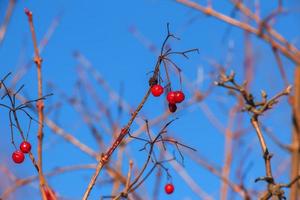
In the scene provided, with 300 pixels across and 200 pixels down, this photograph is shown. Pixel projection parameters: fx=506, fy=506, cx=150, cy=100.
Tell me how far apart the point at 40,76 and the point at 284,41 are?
50.7 inches

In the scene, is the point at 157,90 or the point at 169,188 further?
the point at 169,188

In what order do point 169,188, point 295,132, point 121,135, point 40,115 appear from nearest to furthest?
point 121,135 < point 40,115 < point 169,188 < point 295,132

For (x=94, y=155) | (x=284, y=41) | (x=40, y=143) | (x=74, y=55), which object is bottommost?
(x=40, y=143)

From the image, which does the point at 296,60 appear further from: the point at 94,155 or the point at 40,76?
the point at 40,76

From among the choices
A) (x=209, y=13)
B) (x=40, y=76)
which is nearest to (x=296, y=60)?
(x=209, y=13)

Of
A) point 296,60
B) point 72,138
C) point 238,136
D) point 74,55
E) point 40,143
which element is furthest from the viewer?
point 74,55

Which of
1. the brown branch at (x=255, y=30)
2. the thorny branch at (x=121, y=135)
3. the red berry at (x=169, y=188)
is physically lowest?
the thorny branch at (x=121, y=135)

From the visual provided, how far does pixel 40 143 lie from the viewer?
3.60 feet

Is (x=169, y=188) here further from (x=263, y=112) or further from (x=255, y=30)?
(x=255, y=30)

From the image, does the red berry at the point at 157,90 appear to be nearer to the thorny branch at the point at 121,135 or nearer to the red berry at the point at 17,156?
the thorny branch at the point at 121,135

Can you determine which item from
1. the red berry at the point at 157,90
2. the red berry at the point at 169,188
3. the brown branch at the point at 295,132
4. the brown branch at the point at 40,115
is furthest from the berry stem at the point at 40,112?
the brown branch at the point at 295,132

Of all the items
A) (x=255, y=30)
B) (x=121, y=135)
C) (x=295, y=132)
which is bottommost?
(x=121, y=135)

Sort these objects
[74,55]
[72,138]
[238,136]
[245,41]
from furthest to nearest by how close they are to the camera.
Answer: [74,55], [245,41], [238,136], [72,138]

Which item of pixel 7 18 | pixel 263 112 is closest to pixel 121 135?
pixel 263 112
